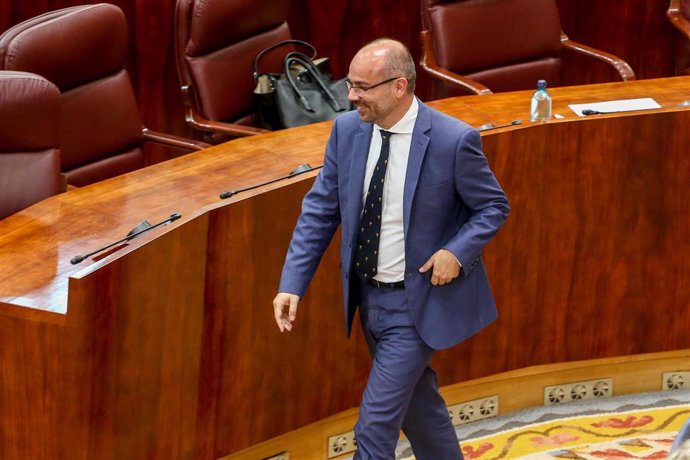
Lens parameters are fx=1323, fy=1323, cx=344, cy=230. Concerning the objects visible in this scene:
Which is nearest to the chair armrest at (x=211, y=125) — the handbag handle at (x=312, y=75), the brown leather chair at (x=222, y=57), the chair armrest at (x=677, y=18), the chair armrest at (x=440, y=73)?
the brown leather chair at (x=222, y=57)

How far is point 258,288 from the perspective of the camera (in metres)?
2.30

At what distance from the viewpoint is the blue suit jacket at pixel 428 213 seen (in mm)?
2105

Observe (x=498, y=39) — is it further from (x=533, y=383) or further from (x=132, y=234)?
(x=132, y=234)

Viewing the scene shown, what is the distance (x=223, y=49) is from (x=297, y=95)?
0.22 metres

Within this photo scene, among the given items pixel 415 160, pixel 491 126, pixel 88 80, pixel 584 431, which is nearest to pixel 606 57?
pixel 491 126

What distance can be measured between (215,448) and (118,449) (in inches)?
10.8

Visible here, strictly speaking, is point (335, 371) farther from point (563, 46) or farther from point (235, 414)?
point (563, 46)

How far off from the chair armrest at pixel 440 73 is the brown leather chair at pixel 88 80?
28.3 inches

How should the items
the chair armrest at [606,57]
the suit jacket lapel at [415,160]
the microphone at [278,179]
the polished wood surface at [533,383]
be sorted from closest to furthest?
the suit jacket lapel at [415,160], the microphone at [278,179], the polished wood surface at [533,383], the chair armrest at [606,57]

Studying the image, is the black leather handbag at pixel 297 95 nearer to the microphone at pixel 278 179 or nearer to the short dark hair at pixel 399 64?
the microphone at pixel 278 179

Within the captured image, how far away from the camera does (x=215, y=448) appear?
2328 millimetres

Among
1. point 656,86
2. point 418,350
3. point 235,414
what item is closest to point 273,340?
point 235,414

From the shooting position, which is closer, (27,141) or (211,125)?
(27,141)

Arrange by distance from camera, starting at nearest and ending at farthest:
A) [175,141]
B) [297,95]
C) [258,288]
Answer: [258,288]
[175,141]
[297,95]
